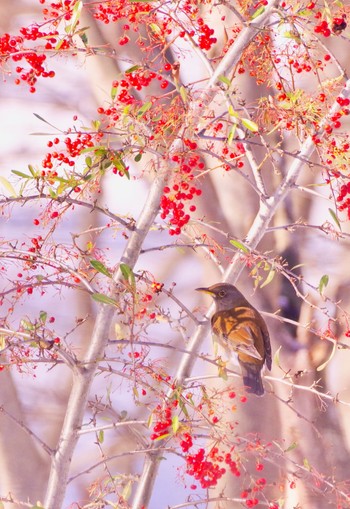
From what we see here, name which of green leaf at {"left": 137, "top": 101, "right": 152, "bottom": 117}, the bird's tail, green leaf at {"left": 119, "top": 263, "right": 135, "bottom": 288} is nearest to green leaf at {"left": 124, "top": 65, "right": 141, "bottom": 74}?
green leaf at {"left": 137, "top": 101, "right": 152, "bottom": 117}

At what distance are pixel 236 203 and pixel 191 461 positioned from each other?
74 centimetres

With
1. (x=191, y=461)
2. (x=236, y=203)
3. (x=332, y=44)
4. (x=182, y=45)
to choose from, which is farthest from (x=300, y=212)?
(x=191, y=461)

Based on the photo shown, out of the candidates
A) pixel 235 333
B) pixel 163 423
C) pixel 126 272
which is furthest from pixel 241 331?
pixel 126 272

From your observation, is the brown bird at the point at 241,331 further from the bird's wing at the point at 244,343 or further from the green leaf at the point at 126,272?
the green leaf at the point at 126,272

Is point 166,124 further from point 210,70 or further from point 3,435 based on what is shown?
point 3,435

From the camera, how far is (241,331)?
1.03 meters

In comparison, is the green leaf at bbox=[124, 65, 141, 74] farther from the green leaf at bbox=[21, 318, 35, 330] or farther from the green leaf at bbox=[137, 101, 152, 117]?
the green leaf at bbox=[21, 318, 35, 330]

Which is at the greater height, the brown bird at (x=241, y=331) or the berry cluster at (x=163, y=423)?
the brown bird at (x=241, y=331)

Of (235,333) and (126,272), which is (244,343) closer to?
(235,333)

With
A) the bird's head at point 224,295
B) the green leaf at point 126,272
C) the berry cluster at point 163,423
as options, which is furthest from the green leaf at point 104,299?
the bird's head at point 224,295

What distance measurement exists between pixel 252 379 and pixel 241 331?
7cm

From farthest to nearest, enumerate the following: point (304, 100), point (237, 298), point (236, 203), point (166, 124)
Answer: point (236, 203)
point (237, 298)
point (304, 100)
point (166, 124)

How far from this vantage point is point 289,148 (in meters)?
1.55

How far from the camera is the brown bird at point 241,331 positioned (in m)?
0.98
